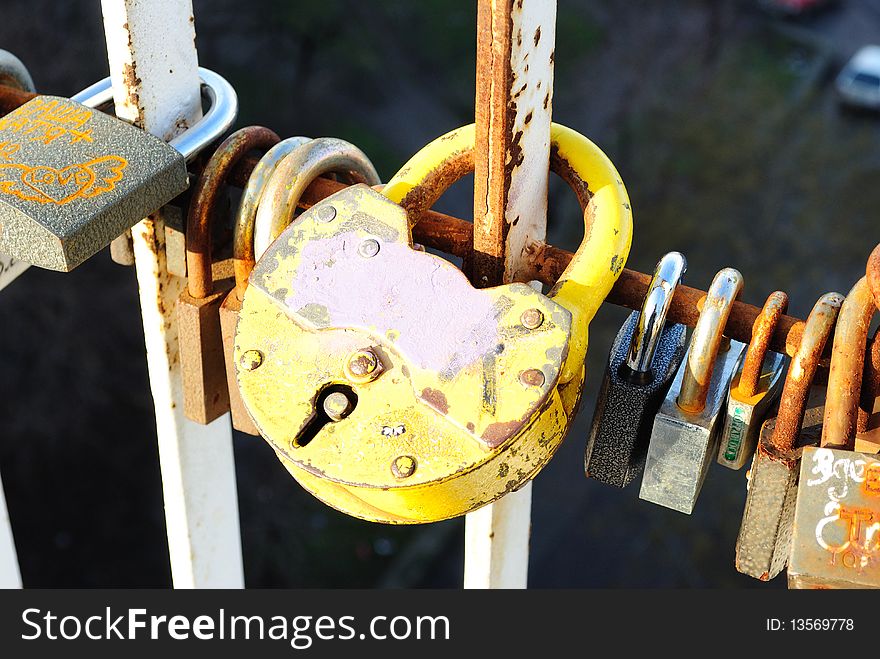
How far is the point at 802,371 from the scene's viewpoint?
868 mm

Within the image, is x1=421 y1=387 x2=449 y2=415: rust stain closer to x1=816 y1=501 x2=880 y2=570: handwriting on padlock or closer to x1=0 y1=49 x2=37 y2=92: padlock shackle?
x1=816 y1=501 x2=880 y2=570: handwriting on padlock

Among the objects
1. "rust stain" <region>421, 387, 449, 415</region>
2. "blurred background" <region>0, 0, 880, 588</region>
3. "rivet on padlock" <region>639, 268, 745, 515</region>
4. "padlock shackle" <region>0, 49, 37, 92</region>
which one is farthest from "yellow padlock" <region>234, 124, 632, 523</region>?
"blurred background" <region>0, 0, 880, 588</region>

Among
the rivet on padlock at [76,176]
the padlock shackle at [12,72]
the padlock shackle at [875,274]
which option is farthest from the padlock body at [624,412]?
the padlock shackle at [12,72]

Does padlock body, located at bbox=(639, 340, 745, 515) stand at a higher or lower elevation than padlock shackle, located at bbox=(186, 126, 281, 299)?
lower

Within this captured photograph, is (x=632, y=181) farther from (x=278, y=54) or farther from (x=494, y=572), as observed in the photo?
(x=494, y=572)

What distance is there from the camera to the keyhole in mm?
873

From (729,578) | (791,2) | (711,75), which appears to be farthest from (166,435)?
(791,2)

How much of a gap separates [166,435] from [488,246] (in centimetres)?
53

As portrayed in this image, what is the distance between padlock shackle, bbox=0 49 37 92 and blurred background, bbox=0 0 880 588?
199 inches

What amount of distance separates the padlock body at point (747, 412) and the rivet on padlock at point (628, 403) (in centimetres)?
7

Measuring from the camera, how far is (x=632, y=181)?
9.34 meters

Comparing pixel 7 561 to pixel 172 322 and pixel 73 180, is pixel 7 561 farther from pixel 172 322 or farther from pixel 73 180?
pixel 73 180

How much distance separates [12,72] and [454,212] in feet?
24.3

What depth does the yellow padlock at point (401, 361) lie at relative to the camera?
2.79 feet
